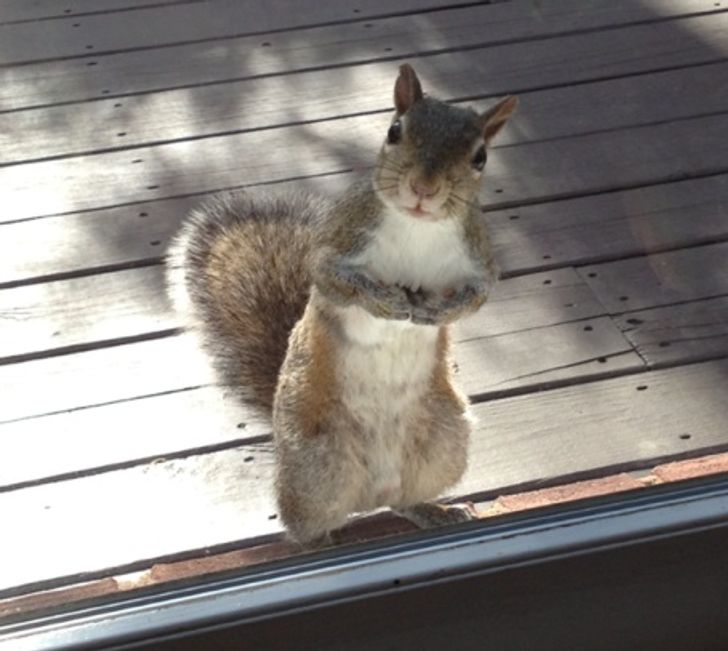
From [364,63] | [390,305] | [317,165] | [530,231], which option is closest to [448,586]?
[390,305]

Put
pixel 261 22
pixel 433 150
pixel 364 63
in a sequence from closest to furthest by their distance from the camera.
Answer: pixel 433 150 → pixel 364 63 → pixel 261 22

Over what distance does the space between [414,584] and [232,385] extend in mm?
552

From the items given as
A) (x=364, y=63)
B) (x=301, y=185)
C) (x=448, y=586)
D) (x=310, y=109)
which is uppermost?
(x=364, y=63)

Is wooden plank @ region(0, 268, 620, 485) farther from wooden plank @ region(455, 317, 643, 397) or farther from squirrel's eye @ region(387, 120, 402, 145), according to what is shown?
squirrel's eye @ region(387, 120, 402, 145)

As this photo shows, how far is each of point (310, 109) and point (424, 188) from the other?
864 millimetres

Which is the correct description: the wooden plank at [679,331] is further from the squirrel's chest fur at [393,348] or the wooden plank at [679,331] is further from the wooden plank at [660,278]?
the squirrel's chest fur at [393,348]

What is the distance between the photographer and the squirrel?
1.49 meters

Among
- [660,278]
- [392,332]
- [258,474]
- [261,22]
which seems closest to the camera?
[392,332]

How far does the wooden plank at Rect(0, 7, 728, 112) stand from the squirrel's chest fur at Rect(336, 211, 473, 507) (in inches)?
29.2

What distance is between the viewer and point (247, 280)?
1853 millimetres

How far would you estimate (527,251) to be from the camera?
2.05 m

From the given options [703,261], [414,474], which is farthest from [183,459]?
[703,261]

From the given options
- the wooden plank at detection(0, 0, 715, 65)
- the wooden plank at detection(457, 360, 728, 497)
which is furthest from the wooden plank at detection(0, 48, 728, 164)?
the wooden plank at detection(457, 360, 728, 497)

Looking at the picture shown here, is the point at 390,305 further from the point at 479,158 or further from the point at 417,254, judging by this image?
the point at 479,158
